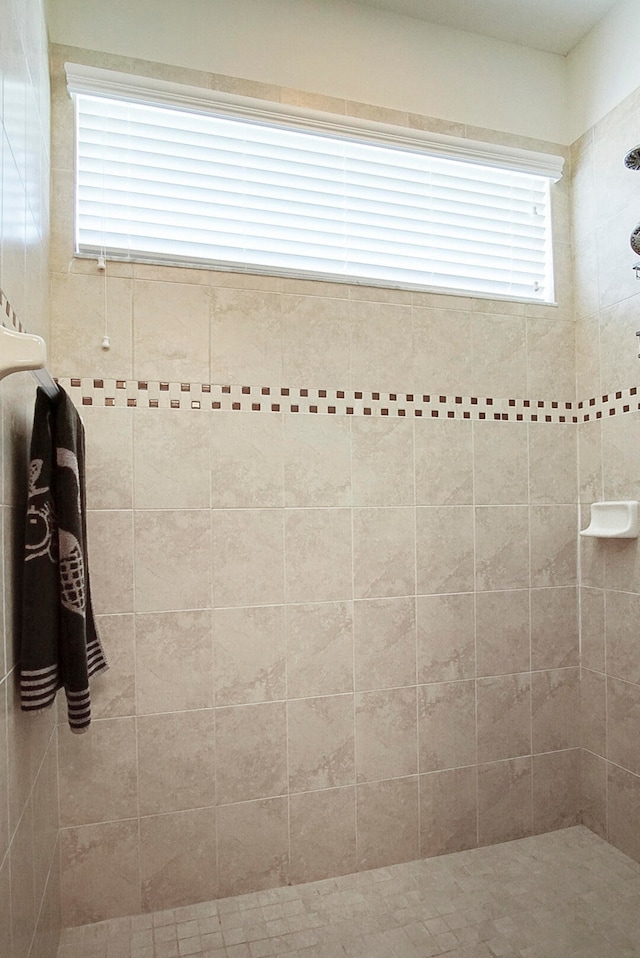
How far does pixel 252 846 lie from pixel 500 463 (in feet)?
4.98

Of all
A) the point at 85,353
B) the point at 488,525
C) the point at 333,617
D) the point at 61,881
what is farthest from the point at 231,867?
the point at 85,353

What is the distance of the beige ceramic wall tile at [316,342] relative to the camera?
6.91ft

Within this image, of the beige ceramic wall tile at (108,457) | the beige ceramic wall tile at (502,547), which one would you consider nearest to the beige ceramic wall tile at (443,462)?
the beige ceramic wall tile at (502,547)

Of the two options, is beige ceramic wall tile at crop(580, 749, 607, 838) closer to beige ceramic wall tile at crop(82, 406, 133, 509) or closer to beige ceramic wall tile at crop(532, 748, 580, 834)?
beige ceramic wall tile at crop(532, 748, 580, 834)

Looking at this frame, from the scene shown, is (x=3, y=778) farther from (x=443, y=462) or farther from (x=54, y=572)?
(x=443, y=462)

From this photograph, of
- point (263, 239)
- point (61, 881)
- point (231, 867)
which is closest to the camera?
point (61, 881)

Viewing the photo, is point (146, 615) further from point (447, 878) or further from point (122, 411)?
point (447, 878)

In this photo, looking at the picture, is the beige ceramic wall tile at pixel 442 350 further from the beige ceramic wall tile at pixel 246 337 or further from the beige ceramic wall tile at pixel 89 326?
the beige ceramic wall tile at pixel 89 326

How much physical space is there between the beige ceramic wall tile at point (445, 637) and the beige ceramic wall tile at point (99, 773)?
0.98 meters

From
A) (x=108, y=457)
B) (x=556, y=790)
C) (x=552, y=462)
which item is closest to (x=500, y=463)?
(x=552, y=462)

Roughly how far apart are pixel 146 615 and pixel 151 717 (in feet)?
1.01

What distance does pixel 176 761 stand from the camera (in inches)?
76.8

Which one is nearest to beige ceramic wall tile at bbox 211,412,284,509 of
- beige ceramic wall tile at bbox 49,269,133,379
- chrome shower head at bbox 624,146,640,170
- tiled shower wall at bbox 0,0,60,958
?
beige ceramic wall tile at bbox 49,269,133,379

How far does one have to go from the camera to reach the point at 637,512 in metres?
2.13
